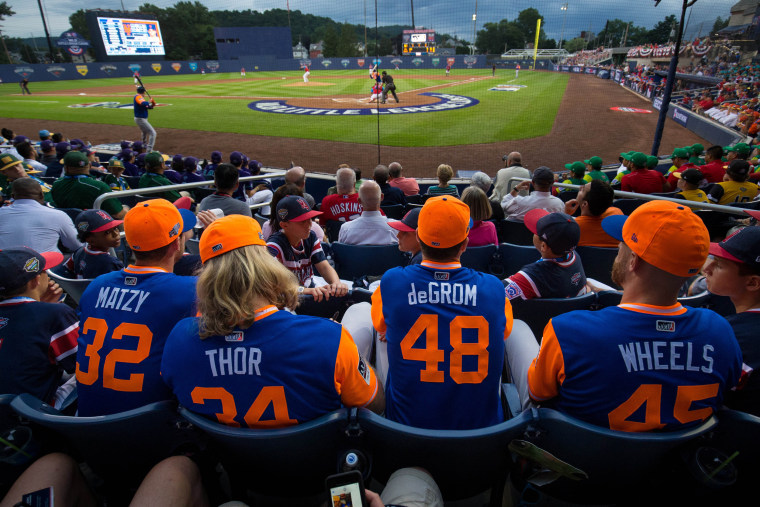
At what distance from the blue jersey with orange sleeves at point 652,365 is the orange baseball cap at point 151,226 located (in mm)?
1982

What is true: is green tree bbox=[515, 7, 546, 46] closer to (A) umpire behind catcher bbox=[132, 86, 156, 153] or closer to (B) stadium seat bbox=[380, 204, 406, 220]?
(A) umpire behind catcher bbox=[132, 86, 156, 153]

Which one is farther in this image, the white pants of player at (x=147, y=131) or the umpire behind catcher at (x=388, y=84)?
the umpire behind catcher at (x=388, y=84)

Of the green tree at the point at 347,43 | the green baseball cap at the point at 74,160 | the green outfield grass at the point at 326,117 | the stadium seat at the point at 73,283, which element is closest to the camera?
the stadium seat at the point at 73,283

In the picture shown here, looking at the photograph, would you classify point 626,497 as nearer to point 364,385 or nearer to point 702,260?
point 702,260

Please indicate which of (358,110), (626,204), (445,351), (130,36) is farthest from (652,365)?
(130,36)

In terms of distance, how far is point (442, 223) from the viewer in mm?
1908

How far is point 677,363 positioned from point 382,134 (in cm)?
1383

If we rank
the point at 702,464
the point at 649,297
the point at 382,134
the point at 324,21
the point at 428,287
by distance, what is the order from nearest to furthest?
the point at 702,464, the point at 649,297, the point at 428,287, the point at 382,134, the point at 324,21

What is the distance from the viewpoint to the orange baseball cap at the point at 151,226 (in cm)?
195

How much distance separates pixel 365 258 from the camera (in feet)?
11.9

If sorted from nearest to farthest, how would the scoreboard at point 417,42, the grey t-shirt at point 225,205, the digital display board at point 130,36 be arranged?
the grey t-shirt at point 225,205
the digital display board at point 130,36
the scoreboard at point 417,42

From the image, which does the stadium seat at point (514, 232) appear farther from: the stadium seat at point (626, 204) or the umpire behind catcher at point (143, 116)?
the umpire behind catcher at point (143, 116)

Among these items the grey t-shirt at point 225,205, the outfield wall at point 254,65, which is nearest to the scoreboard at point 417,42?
the outfield wall at point 254,65

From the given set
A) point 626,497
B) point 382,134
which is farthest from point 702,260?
point 382,134
